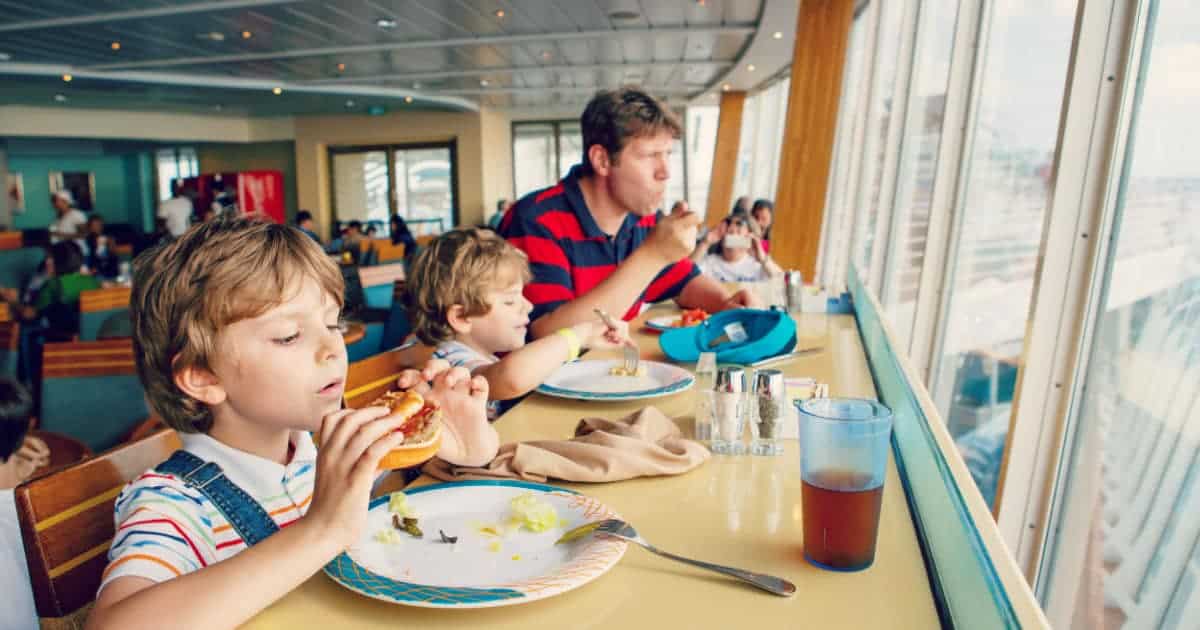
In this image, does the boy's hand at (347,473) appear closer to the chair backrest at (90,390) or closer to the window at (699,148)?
the chair backrest at (90,390)

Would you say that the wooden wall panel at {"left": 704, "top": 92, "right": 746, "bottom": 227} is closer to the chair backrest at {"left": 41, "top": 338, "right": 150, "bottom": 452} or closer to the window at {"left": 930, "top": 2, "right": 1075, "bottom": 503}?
the window at {"left": 930, "top": 2, "right": 1075, "bottom": 503}

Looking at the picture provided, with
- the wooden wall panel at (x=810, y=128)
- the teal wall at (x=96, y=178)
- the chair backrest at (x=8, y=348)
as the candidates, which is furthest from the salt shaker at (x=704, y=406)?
the teal wall at (x=96, y=178)

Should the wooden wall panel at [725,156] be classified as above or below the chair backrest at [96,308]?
above

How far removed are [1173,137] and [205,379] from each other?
1.77 metres

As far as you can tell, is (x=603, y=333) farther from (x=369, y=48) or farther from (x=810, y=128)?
(x=369, y=48)

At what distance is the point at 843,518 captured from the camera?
89cm

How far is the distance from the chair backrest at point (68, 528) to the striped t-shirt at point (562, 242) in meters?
1.41

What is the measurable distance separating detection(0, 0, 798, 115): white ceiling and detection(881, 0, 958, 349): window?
11.4 ft

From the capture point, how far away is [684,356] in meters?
2.06

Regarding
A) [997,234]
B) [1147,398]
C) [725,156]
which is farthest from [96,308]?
[725,156]

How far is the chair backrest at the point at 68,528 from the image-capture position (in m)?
0.95

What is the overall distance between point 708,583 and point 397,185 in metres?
19.0

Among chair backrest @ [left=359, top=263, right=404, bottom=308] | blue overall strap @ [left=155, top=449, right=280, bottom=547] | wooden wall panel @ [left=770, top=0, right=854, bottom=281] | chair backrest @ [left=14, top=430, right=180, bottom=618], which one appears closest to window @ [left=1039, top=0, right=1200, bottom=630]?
blue overall strap @ [left=155, top=449, right=280, bottom=547]

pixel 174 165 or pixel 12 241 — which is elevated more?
pixel 174 165
